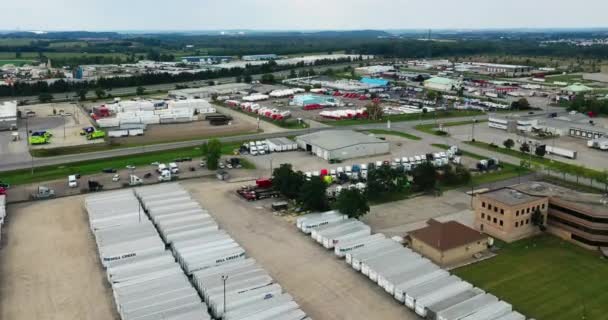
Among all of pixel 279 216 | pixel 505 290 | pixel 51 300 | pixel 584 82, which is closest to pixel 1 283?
pixel 51 300

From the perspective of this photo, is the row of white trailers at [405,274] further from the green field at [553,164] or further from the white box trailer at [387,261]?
the green field at [553,164]

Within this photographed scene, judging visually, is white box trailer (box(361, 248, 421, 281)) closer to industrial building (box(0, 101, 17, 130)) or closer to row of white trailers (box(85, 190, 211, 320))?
row of white trailers (box(85, 190, 211, 320))

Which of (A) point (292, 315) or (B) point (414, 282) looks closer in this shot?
(A) point (292, 315)

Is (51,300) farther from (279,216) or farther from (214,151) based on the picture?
(214,151)

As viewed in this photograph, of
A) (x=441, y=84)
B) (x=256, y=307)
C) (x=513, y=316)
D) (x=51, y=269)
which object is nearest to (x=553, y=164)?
(x=513, y=316)

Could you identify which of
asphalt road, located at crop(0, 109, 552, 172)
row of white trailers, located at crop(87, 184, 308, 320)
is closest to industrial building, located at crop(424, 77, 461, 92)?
asphalt road, located at crop(0, 109, 552, 172)

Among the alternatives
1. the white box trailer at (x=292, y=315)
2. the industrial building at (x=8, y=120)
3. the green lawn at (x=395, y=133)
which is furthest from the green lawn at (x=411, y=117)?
the white box trailer at (x=292, y=315)

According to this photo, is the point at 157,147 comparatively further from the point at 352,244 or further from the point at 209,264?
the point at 352,244
